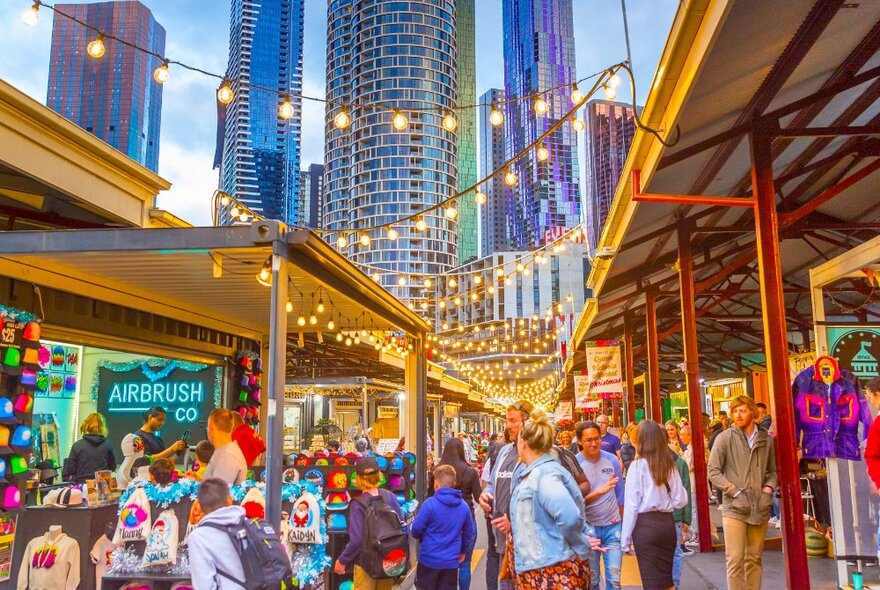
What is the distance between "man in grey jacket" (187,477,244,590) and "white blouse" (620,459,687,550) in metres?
3.12

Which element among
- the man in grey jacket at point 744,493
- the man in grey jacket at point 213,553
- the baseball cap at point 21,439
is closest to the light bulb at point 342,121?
the baseball cap at point 21,439

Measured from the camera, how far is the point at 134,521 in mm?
5438

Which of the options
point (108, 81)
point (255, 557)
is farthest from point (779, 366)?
point (108, 81)

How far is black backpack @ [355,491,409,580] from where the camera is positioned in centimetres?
608

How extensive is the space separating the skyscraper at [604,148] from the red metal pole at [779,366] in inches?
5237

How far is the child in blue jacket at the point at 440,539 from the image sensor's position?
600 centimetres

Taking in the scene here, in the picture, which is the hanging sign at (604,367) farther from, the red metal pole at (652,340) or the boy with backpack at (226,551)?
the boy with backpack at (226,551)

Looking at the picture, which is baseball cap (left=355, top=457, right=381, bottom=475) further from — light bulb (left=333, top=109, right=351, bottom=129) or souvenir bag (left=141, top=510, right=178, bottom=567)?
light bulb (left=333, top=109, right=351, bottom=129)

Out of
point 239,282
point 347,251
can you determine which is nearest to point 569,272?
point 347,251

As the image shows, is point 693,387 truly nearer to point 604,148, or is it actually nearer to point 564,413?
point 564,413

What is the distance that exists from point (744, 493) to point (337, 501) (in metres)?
4.34

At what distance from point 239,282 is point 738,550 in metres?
5.95

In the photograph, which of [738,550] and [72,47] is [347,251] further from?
[738,550]

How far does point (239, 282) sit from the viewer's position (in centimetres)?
889
